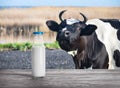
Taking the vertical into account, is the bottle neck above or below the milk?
above

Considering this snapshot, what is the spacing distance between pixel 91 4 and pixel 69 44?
345 millimetres

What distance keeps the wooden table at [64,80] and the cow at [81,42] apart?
676 mm

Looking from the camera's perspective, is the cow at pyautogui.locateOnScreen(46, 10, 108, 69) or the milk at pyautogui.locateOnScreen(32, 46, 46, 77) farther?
the cow at pyautogui.locateOnScreen(46, 10, 108, 69)

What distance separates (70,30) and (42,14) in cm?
25

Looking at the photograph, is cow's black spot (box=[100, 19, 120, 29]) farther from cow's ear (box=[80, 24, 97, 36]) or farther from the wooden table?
the wooden table

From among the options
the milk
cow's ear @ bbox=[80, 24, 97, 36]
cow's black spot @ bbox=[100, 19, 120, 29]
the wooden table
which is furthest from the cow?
the milk

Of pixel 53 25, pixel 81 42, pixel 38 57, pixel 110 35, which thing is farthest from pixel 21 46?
pixel 38 57

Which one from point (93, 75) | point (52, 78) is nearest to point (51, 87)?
point (52, 78)

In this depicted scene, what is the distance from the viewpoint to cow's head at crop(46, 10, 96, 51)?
203 centimetres

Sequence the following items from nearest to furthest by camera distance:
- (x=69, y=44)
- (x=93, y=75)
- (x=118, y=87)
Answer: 1. (x=118, y=87)
2. (x=93, y=75)
3. (x=69, y=44)

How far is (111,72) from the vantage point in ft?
4.66

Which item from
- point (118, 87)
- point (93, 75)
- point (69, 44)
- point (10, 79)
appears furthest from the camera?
point (69, 44)

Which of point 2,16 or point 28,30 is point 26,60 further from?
point 2,16

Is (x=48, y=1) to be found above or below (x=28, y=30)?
above
